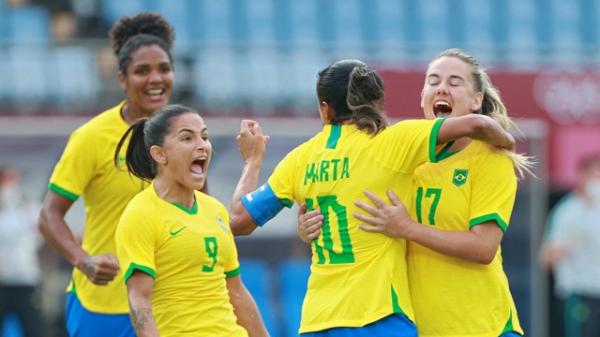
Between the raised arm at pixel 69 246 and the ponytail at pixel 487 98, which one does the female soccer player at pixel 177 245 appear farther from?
the ponytail at pixel 487 98

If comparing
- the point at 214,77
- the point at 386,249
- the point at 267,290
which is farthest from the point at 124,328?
the point at 214,77

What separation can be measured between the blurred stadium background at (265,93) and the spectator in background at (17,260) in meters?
0.17

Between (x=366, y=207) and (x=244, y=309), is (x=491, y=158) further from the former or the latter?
(x=244, y=309)

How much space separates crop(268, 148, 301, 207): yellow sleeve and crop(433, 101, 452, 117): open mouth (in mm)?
620

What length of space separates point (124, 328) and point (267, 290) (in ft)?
21.0

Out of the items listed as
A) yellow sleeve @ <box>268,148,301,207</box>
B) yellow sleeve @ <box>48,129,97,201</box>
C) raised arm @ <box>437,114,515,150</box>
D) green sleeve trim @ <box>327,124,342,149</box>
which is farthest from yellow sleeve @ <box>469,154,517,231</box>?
yellow sleeve @ <box>48,129,97,201</box>

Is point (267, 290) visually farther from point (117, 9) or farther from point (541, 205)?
point (117, 9)

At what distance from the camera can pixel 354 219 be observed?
18.1ft

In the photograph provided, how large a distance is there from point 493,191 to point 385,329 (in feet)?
2.40

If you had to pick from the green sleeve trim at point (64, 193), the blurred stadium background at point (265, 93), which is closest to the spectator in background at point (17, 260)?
the blurred stadium background at point (265, 93)

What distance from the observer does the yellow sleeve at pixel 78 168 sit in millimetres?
6949

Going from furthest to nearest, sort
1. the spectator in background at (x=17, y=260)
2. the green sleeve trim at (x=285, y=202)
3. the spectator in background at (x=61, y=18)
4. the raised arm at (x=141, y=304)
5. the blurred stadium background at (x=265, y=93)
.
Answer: the spectator in background at (x=61, y=18)
the blurred stadium background at (x=265, y=93)
the spectator in background at (x=17, y=260)
the green sleeve trim at (x=285, y=202)
the raised arm at (x=141, y=304)

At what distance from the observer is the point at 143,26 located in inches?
289

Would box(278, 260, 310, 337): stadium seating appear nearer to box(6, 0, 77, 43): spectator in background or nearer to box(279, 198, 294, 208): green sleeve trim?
box(6, 0, 77, 43): spectator in background
